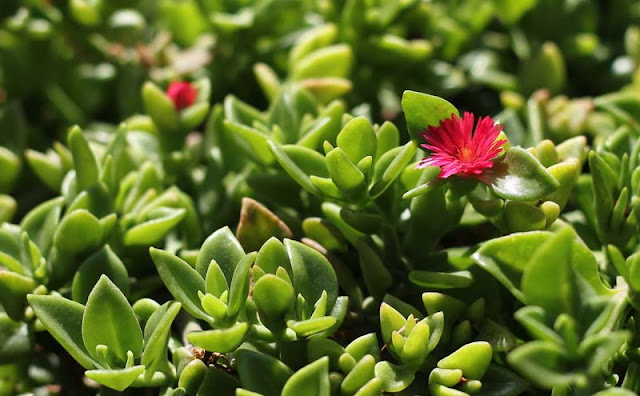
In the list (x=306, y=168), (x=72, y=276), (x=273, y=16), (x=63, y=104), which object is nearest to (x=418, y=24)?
(x=273, y=16)

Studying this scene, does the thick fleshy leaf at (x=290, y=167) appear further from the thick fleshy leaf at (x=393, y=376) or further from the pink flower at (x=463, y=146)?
the thick fleshy leaf at (x=393, y=376)

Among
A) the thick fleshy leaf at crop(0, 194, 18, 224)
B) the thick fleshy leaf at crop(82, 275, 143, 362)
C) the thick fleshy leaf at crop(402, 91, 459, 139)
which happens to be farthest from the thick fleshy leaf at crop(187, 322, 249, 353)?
the thick fleshy leaf at crop(0, 194, 18, 224)

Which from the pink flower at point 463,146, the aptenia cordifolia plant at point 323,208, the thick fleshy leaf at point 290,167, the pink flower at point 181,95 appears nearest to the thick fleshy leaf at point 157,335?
the aptenia cordifolia plant at point 323,208

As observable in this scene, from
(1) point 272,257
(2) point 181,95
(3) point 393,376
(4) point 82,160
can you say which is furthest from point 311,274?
(2) point 181,95

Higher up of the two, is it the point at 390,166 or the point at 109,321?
the point at 390,166

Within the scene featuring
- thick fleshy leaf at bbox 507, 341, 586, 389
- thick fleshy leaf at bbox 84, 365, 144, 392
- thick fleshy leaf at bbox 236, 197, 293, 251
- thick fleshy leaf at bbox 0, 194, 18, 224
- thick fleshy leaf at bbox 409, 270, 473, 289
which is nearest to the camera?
thick fleshy leaf at bbox 507, 341, 586, 389

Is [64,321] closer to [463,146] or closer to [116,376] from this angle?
[116,376]

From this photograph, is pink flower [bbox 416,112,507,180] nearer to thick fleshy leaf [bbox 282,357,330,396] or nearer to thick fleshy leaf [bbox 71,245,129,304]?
thick fleshy leaf [bbox 282,357,330,396]
